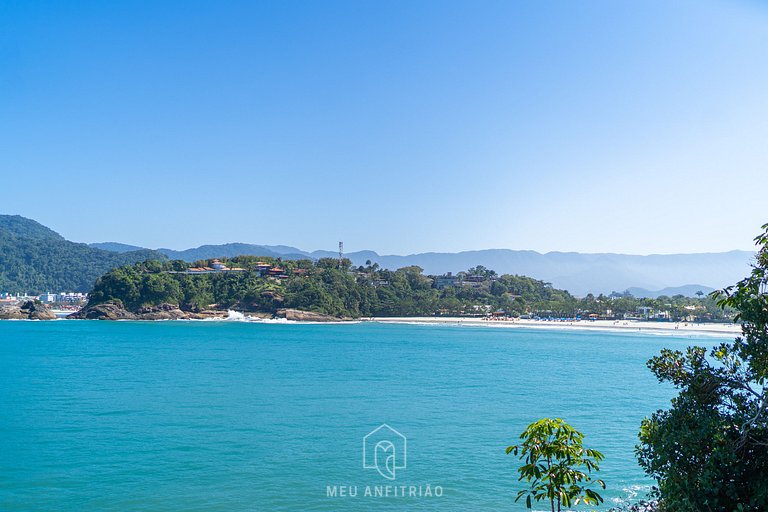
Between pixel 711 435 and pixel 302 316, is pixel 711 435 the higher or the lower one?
the higher one

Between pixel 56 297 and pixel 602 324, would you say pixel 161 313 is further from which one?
pixel 56 297

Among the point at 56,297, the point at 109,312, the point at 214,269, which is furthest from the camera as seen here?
the point at 56,297

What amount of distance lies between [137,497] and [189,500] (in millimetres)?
1444

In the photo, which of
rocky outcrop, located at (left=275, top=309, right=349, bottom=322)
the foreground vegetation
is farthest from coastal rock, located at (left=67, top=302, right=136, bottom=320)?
the foreground vegetation

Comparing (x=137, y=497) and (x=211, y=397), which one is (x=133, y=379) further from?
(x=137, y=497)

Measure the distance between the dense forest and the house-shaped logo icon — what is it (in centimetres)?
9643

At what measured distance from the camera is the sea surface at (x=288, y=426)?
15.2m

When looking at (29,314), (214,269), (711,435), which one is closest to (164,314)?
(214,269)

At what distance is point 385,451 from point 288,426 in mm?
4529

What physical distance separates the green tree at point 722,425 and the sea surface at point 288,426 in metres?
7.47

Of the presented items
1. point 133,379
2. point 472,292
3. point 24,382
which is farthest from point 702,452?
point 472,292

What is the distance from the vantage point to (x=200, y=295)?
119625mm

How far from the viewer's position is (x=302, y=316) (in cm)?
11444

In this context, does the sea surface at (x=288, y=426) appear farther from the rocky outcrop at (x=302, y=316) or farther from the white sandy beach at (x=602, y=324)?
the rocky outcrop at (x=302, y=316)
